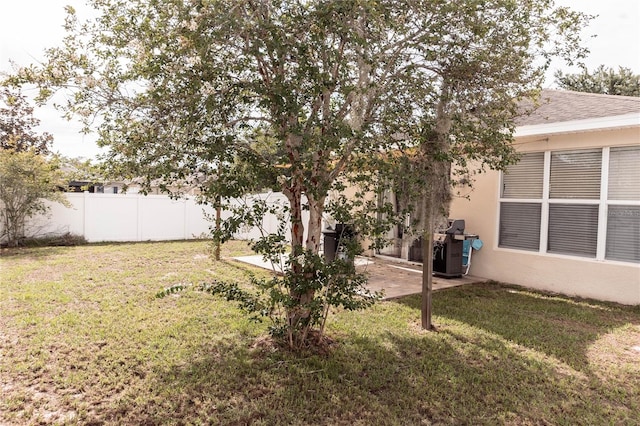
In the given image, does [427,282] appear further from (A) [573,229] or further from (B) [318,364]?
(A) [573,229]

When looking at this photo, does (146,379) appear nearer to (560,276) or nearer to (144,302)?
(144,302)

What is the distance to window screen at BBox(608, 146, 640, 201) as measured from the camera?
5945 mm

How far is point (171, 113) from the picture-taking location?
3.51 m

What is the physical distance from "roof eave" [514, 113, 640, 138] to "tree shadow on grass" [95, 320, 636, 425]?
12.8 feet

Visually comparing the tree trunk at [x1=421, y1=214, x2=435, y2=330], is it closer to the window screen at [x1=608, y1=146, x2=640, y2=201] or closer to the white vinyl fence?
the window screen at [x1=608, y1=146, x2=640, y2=201]

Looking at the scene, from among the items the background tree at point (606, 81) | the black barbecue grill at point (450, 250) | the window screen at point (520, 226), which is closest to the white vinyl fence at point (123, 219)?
the black barbecue grill at point (450, 250)

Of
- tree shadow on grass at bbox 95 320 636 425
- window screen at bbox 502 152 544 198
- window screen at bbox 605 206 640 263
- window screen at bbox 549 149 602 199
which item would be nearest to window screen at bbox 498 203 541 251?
window screen at bbox 502 152 544 198

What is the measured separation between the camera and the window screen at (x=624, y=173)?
595 centimetres

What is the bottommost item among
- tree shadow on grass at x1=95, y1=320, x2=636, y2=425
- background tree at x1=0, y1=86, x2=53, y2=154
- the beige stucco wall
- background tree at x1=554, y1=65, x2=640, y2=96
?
tree shadow on grass at x1=95, y1=320, x2=636, y2=425

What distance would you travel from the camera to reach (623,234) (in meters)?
6.08

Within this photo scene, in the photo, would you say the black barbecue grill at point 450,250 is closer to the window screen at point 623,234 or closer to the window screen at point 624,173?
the window screen at point 623,234

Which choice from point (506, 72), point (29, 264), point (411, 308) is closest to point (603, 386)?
point (411, 308)

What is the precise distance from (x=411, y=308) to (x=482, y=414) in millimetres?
2693

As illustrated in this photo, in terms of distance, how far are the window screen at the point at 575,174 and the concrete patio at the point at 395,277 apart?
2.21m
